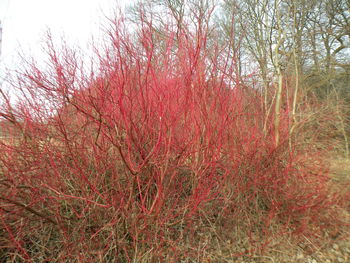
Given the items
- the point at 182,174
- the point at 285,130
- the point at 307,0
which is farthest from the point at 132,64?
the point at 307,0

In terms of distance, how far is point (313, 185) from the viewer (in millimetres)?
3461

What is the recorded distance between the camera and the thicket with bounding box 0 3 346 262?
1884 mm

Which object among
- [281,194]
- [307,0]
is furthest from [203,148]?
[307,0]

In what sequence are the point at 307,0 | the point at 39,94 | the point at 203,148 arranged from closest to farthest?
the point at 203,148 → the point at 39,94 → the point at 307,0

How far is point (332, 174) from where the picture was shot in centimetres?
444

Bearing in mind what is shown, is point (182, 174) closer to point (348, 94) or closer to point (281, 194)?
point (281, 194)

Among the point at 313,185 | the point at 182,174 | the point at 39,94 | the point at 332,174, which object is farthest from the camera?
the point at 332,174

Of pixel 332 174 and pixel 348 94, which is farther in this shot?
pixel 348 94

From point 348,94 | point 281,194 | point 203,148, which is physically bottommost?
point 281,194

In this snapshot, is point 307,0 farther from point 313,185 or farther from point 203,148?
point 203,148

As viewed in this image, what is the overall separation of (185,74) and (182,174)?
125cm

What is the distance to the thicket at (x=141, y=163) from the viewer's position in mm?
1884

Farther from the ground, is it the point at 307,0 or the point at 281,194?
the point at 307,0

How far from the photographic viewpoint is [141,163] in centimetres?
207
